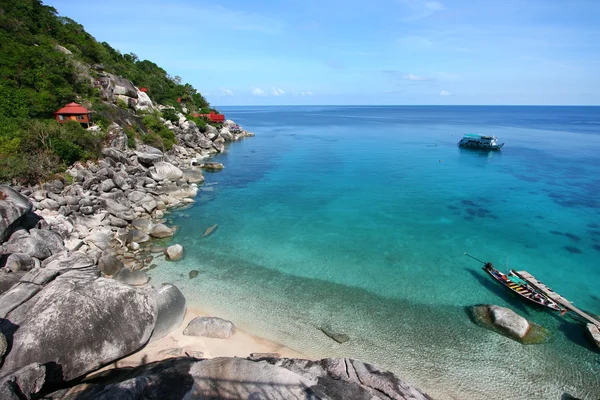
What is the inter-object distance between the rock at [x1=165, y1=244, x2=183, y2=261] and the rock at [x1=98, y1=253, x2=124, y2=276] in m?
2.96

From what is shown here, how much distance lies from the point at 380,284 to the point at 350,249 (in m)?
4.60

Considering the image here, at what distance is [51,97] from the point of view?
30.7 meters

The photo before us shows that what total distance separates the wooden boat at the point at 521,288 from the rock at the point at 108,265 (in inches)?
907

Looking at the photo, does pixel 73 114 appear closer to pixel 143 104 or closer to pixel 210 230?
pixel 143 104

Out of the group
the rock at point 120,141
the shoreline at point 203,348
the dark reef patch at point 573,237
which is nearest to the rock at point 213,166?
the rock at point 120,141

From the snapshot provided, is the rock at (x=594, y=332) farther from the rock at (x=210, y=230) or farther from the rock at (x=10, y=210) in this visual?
the rock at (x=10, y=210)

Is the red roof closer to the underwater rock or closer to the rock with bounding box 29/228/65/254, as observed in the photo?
the rock with bounding box 29/228/65/254

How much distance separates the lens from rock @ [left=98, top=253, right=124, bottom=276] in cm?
1795

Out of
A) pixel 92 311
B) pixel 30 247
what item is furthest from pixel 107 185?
pixel 92 311

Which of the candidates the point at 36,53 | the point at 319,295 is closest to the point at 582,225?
the point at 319,295

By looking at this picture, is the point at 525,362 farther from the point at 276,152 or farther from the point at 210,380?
the point at 276,152

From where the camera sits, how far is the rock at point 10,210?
1577cm

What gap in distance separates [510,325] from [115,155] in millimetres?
34997

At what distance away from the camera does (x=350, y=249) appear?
22.8m
